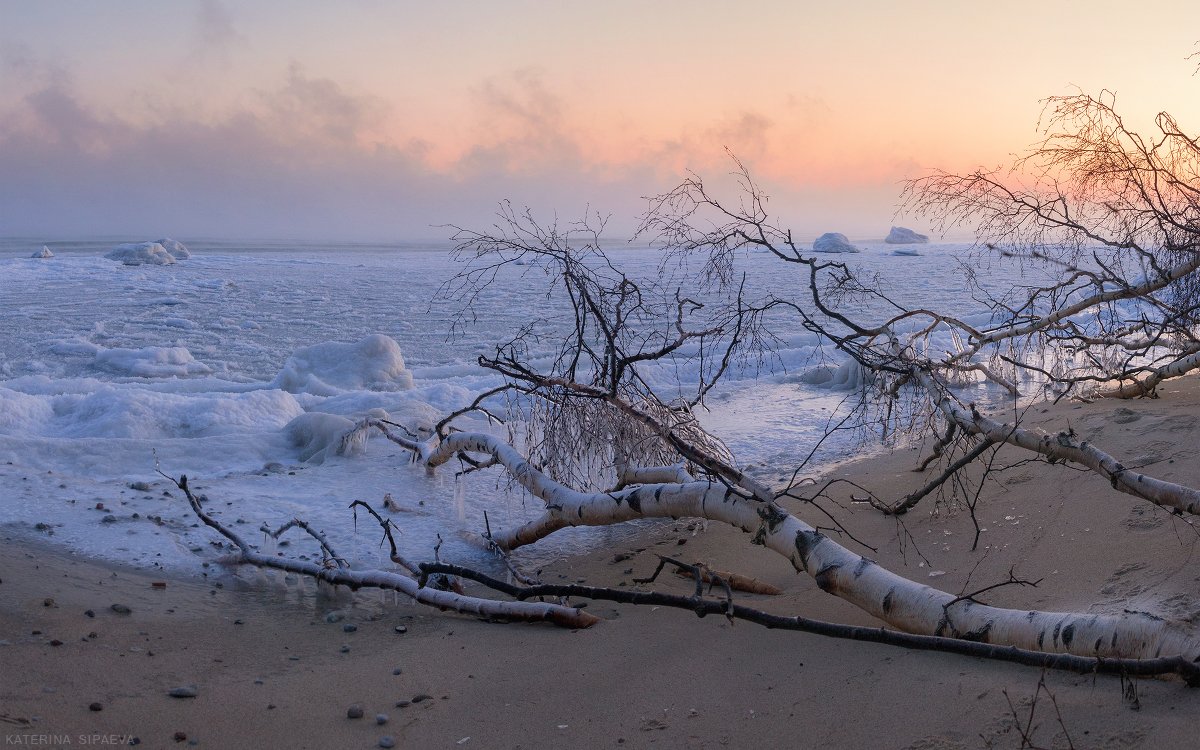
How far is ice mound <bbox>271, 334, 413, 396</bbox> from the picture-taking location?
1170cm

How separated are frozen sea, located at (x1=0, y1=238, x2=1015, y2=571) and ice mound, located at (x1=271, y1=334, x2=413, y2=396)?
1.3 inches

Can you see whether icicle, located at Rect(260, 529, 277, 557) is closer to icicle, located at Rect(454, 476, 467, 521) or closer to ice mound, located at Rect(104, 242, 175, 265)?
icicle, located at Rect(454, 476, 467, 521)

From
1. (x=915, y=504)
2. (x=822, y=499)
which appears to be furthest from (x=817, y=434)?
(x=915, y=504)

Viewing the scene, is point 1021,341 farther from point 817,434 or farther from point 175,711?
point 175,711

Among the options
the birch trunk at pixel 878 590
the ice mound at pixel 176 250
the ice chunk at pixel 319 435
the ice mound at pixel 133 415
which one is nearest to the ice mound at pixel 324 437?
the ice chunk at pixel 319 435

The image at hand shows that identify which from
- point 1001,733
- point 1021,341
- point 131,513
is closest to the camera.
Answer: point 1001,733

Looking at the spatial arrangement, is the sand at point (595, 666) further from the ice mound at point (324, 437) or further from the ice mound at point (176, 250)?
the ice mound at point (176, 250)

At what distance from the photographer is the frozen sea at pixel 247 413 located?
6.01 m

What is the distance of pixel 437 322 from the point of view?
63.6 ft

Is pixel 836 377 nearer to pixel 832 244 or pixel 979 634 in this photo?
pixel 979 634

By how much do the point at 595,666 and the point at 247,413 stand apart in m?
7.03

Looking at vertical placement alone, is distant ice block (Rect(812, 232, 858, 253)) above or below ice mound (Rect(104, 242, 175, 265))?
above

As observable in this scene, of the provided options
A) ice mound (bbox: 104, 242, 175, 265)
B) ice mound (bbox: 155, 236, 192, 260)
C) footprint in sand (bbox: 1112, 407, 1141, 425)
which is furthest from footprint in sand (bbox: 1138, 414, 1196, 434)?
ice mound (bbox: 155, 236, 192, 260)

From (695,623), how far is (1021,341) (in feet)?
41.4
